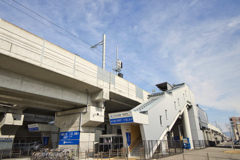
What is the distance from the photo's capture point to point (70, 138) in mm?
21734

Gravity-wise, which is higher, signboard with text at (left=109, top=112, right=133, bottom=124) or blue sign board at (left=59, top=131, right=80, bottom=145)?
→ signboard with text at (left=109, top=112, right=133, bottom=124)

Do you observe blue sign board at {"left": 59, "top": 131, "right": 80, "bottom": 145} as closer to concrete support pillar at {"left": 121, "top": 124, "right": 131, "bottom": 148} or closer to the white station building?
the white station building

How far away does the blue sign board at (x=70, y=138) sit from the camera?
69.0ft

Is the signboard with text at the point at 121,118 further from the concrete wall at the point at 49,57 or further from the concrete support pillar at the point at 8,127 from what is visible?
the concrete support pillar at the point at 8,127

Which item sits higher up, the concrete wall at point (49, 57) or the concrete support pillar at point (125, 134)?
the concrete wall at point (49, 57)

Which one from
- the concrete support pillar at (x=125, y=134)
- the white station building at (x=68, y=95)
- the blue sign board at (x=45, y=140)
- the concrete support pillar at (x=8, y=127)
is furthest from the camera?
the blue sign board at (x=45, y=140)

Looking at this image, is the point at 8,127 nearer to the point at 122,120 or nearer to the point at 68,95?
the point at 68,95

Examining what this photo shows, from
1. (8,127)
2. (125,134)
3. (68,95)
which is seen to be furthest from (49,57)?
(8,127)

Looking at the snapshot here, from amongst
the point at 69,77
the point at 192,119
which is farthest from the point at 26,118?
the point at 192,119

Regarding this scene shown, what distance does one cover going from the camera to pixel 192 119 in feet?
127

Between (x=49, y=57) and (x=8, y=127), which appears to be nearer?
(x=49, y=57)

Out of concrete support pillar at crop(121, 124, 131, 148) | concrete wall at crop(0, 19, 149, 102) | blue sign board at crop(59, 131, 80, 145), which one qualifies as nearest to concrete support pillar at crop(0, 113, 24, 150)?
blue sign board at crop(59, 131, 80, 145)

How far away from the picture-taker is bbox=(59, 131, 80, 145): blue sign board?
21044 millimetres

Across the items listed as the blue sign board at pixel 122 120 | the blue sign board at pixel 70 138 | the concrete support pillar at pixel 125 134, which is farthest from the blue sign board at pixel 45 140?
the blue sign board at pixel 122 120
